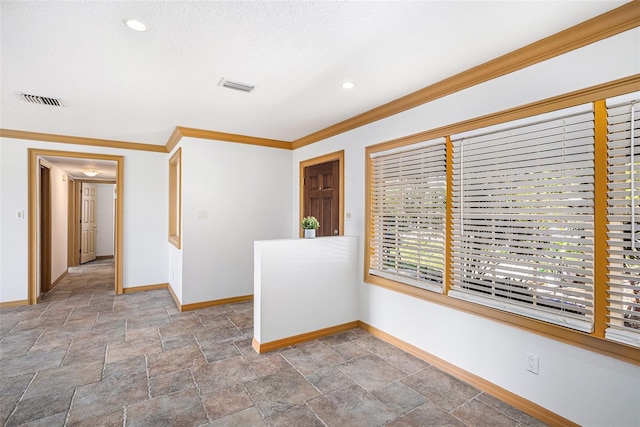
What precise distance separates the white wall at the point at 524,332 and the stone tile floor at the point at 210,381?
8.8 inches

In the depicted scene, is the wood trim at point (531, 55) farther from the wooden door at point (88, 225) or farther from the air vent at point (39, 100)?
the wooden door at point (88, 225)

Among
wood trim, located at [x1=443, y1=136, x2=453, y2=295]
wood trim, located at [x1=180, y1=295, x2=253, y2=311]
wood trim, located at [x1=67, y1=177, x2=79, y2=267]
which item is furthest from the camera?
wood trim, located at [x1=67, y1=177, x2=79, y2=267]

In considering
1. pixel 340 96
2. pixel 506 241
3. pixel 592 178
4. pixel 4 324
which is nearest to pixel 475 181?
pixel 506 241

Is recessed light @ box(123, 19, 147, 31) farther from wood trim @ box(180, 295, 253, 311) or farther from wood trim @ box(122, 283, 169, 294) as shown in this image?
wood trim @ box(122, 283, 169, 294)

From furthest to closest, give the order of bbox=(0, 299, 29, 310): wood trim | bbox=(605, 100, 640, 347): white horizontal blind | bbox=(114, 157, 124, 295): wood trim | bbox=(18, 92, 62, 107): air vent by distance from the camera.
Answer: bbox=(114, 157, 124, 295): wood trim → bbox=(0, 299, 29, 310): wood trim → bbox=(18, 92, 62, 107): air vent → bbox=(605, 100, 640, 347): white horizontal blind

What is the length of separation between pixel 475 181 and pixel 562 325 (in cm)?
114

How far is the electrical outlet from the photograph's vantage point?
2.09 meters

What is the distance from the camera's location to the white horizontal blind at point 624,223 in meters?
1.70

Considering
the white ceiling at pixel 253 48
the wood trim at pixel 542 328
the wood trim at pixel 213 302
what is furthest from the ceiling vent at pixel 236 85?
the wood trim at pixel 213 302

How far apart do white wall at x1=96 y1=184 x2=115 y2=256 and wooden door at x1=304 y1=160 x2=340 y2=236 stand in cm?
733

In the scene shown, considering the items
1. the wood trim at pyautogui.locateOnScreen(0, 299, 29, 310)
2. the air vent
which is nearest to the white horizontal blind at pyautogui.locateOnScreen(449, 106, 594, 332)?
the air vent

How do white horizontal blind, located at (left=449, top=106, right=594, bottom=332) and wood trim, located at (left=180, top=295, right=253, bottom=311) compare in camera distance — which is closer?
white horizontal blind, located at (left=449, top=106, right=594, bottom=332)

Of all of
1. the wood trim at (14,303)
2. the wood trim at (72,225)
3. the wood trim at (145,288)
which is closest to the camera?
the wood trim at (14,303)

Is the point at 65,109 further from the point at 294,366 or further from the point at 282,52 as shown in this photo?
the point at 294,366
